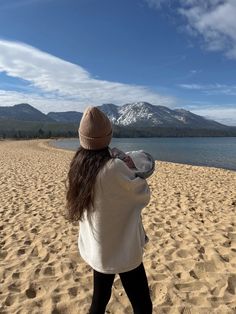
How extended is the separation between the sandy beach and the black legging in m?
1.33

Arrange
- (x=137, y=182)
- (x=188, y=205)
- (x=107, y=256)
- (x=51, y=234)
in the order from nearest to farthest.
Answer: (x=137, y=182) < (x=107, y=256) < (x=51, y=234) < (x=188, y=205)

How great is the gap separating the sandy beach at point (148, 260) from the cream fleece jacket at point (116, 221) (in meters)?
1.70

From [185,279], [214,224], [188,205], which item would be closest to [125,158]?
[185,279]

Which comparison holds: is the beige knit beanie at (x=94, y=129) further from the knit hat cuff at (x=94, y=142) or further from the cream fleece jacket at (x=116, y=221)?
the cream fleece jacket at (x=116, y=221)

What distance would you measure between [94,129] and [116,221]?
64 centimetres

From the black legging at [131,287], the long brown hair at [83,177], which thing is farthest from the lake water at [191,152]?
the long brown hair at [83,177]

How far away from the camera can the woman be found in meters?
2.18

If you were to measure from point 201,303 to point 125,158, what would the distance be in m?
2.52

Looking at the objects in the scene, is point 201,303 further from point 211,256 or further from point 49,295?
point 49,295

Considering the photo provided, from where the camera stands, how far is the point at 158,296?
4066mm

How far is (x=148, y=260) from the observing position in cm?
511

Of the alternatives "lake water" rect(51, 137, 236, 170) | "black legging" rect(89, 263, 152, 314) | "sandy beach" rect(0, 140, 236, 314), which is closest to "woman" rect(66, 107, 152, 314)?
"black legging" rect(89, 263, 152, 314)

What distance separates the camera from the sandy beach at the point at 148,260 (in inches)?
155

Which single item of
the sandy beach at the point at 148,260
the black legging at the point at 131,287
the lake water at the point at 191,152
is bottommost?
the lake water at the point at 191,152
